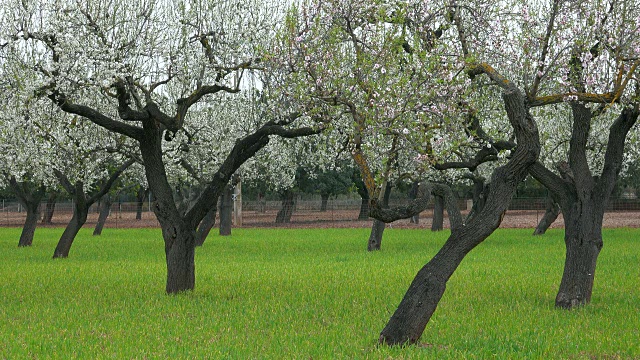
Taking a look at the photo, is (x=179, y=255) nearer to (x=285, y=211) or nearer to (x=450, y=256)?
(x=450, y=256)

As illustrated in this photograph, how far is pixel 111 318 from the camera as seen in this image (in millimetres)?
13602

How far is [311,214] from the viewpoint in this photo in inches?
2884

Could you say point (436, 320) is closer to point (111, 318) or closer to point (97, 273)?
point (111, 318)

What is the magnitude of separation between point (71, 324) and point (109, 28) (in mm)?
6734

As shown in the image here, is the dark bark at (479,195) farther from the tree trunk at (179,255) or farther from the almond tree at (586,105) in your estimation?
the tree trunk at (179,255)

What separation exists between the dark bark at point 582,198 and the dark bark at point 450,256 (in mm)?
3644

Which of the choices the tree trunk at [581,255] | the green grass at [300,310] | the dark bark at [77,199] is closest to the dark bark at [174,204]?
the green grass at [300,310]

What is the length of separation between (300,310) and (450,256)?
14.5 ft

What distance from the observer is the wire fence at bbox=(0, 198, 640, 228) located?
204ft

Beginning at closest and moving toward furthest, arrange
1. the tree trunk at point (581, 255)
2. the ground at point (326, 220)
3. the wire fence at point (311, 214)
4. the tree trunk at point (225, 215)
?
the tree trunk at point (581, 255)
the tree trunk at point (225, 215)
the ground at point (326, 220)
the wire fence at point (311, 214)

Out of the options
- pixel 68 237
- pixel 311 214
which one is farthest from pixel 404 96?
pixel 311 214

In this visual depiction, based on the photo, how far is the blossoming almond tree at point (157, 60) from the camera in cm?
1587

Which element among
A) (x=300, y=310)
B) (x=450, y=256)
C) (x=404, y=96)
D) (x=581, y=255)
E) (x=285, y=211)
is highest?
(x=404, y=96)

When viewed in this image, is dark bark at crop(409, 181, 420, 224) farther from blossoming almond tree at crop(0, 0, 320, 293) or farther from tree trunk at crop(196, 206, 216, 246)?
tree trunk at crop(196, 206, 216, 246)
